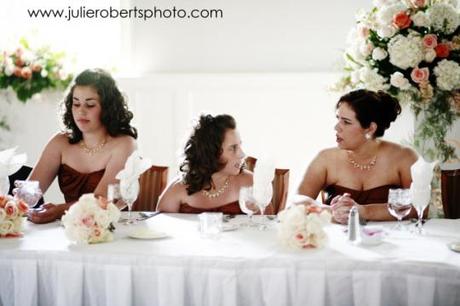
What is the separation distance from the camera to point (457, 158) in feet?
13.9

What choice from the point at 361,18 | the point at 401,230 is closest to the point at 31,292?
the point at 401,230

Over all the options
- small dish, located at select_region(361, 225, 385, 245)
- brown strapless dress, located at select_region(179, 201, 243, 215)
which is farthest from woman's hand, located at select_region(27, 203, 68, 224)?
small dish, located at select_region(361, 225, 385, 245)

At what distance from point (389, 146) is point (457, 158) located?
0.73 m

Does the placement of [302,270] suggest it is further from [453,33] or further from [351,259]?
[453,33]

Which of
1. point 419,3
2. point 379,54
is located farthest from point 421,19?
point 379,54

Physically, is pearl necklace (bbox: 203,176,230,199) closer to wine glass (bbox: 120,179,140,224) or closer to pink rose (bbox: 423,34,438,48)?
wine glass (bbox: 120,179,140,224)

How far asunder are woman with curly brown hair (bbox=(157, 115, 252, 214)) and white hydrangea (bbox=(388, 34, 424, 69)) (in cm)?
96

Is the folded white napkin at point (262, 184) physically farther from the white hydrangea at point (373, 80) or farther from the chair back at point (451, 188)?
the white hydrangea at point (373, 80)

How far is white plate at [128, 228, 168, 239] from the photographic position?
2.85 metres

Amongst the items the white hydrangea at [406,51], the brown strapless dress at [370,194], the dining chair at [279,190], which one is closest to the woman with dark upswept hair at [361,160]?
the brown strapless dress at [370,194]

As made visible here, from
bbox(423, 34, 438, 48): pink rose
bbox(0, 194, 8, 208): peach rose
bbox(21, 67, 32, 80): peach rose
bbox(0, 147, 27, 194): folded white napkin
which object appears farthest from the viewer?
bbox(21, 67, 32, 80): peach rose

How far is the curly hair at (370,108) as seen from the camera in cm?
367

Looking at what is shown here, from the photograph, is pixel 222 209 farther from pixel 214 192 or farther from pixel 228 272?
pixel 228 272

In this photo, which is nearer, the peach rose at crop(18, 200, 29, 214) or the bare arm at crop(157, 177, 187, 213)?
the peach rose at crop(18, 200, 29, 214)
